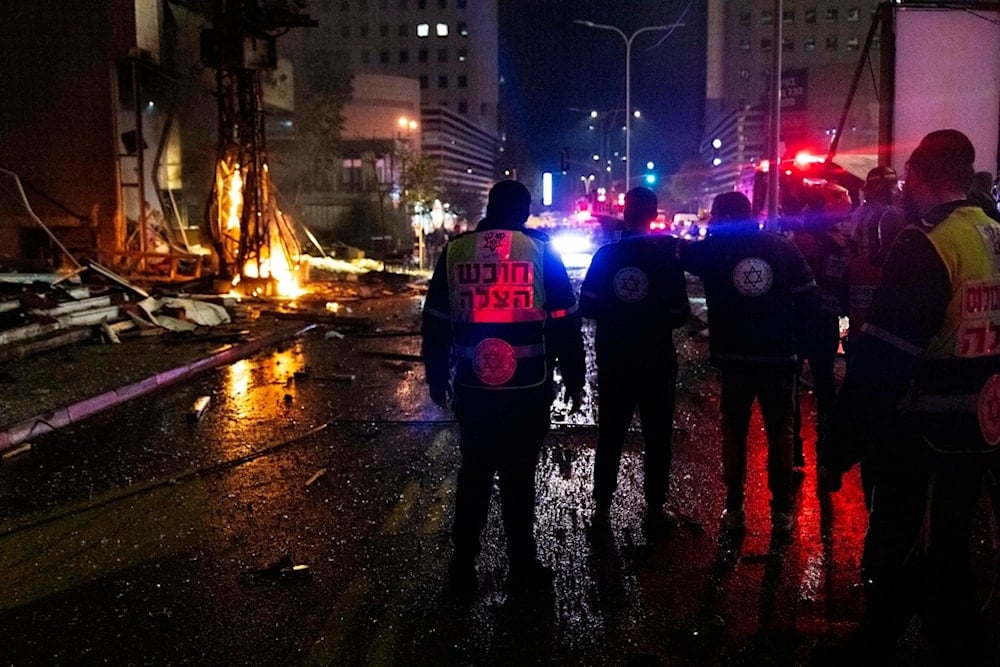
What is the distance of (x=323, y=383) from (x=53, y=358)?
12.7 feet

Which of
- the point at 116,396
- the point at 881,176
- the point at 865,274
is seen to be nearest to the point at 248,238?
the point at 116,396

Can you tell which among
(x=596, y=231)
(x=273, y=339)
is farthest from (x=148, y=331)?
(x=596, y=231)

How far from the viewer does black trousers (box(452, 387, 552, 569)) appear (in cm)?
425

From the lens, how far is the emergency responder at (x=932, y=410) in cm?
293

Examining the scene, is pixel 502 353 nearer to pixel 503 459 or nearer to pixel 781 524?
pixel 503 459

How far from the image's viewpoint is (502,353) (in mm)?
4219

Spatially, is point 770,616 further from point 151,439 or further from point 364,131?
point 364,131

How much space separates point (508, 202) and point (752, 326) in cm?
175

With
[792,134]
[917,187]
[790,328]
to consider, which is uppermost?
[792,134]

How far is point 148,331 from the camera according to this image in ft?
44.5

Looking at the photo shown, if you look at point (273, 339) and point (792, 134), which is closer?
point (273, 339)

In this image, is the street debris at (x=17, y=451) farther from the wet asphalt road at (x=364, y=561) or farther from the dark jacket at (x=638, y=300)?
the dark jacket at (x=638, y=300)

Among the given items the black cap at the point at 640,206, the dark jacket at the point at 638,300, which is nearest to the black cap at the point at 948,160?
the dark jacket at the point at 638,300

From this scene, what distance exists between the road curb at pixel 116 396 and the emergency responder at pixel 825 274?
6.65 meters
